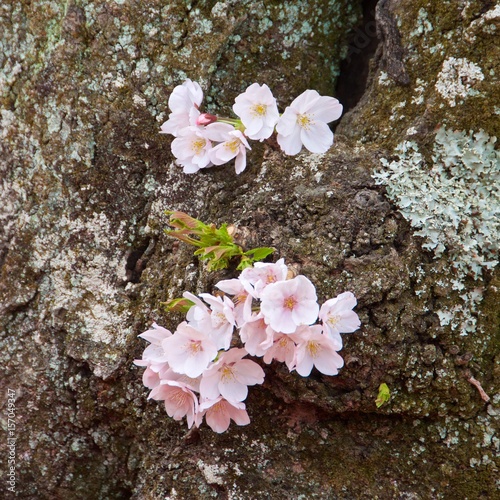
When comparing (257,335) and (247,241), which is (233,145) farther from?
(257,335)

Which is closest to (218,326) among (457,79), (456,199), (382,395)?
(382,395)

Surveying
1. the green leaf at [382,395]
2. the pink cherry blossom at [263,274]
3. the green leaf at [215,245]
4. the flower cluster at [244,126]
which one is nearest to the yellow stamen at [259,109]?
the flower cluster at [244,126]

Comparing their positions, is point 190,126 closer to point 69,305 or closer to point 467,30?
point 69,305

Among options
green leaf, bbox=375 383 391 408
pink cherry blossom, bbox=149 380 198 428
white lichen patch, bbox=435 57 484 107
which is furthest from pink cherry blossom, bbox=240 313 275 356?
white lichen patch, bbox=435 57 484 107

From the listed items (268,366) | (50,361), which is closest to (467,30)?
(268,366)

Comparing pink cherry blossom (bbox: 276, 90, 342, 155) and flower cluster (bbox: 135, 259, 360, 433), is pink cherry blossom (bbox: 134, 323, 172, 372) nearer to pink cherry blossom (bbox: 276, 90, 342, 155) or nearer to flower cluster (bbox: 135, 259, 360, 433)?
flower cluster (bbox: 135, 259, 360, 433)

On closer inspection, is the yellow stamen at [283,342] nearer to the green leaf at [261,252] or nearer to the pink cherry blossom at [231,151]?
the green leaf at [261,252]
